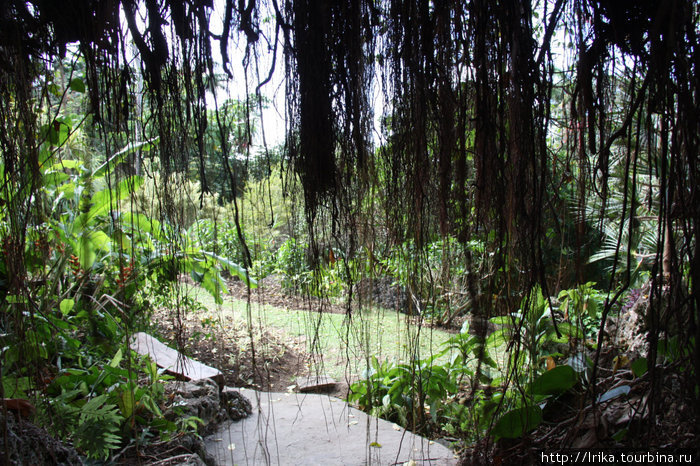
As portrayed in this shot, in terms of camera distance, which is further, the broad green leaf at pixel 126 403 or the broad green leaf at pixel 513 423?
the broad green leaf at pixel 126 403

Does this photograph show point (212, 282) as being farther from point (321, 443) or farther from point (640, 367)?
point (640, 367)

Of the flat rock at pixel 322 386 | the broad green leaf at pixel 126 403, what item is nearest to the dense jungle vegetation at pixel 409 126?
the broad green leaf at pixel 126 403

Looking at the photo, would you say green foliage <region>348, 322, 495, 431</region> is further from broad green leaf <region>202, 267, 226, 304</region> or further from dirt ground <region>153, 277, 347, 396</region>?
broad green leaf <region>202, 267, 226, 304</region>

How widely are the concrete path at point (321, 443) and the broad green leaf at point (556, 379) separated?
63 centimetres

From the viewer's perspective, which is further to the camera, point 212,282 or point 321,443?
point 212,282

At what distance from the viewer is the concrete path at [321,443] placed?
7.39 feet

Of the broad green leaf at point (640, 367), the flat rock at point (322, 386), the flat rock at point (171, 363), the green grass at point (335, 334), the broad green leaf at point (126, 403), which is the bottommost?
the flat rock at point (322, 386)

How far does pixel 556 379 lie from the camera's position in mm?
1774

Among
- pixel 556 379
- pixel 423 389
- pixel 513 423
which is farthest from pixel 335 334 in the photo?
pixel 513 423

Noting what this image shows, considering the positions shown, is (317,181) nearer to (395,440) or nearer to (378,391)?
(395,440)

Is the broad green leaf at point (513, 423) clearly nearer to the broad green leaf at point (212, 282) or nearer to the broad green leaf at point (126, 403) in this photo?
the broad green leaf at point (126, 403)

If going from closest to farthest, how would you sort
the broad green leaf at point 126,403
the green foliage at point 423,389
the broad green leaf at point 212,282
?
the broad green leaf at point 126,403, the green foliage at point 423,389, the broad green leaf at point 212,282

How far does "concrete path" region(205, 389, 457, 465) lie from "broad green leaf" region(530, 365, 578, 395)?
635 millimetres

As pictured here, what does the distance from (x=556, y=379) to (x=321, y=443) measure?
4.38ft
